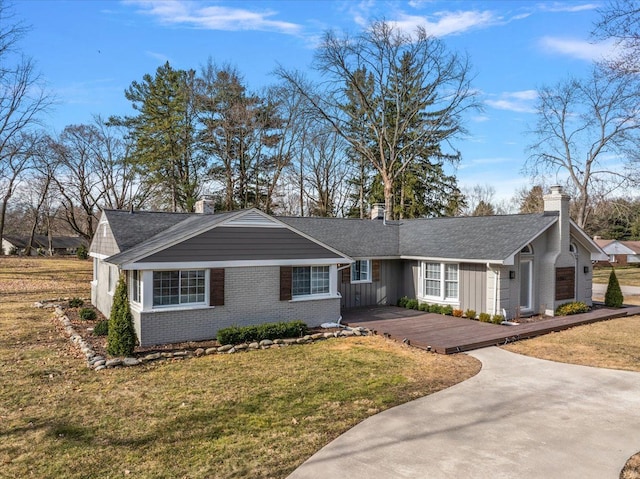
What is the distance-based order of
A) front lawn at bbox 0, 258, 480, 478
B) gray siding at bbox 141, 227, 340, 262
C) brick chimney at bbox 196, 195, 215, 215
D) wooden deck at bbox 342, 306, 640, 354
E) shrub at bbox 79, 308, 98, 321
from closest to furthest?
front lawn at bbox 0, 258, 480, 478, gray siding at bbox 141, 227, 340, 262, wooden deck at bbox 342, 306, 640, 354, shrub at bbox 79, 308, 98, 321, brick chimney at bbox 196, 195, 215, 215

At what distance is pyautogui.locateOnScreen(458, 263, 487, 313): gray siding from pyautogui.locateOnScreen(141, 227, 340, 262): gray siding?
5688 millimetres

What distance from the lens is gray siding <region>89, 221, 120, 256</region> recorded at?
15156 millimetres

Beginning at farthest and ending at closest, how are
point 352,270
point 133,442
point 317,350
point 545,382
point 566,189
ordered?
point 566,189, point 352,270, point 317,350, point 545,382, point 133,442

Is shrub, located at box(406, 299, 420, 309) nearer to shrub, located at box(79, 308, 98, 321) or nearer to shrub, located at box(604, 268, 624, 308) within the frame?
shrub, located at box(604, 268, 624, 308)

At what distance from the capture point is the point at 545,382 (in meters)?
9.48

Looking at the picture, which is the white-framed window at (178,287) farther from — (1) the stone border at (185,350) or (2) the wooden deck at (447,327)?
(2) the wooden deck at (447,327)

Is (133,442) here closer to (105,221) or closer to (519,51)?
(105,221)

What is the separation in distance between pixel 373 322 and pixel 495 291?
4703 millimetres

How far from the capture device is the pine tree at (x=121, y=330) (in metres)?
10.8

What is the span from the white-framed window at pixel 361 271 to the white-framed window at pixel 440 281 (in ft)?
7.83

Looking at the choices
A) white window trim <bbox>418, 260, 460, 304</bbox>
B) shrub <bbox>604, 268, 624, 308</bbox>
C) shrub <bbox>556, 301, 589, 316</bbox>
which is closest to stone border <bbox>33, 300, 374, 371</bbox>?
white window trim <bbox>418, 260, 460, 304</bbox>

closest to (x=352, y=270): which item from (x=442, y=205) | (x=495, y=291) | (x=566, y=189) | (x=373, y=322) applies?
(x=373, y=322)

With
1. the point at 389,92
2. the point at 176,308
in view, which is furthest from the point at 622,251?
the point at 176,308

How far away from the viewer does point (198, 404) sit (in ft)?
25.9
